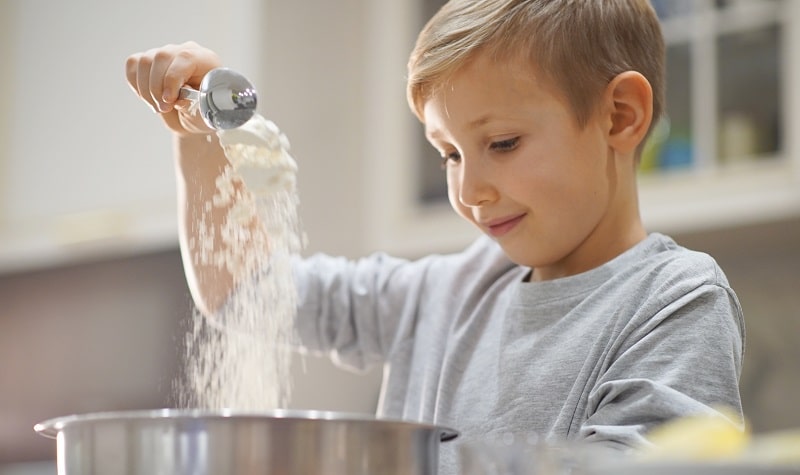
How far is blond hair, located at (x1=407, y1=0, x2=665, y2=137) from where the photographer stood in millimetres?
855

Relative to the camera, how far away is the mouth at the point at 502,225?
88 cm

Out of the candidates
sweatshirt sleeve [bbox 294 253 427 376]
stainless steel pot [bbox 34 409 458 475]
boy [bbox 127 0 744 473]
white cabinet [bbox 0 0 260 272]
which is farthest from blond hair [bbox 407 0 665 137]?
white cabinet [bbox 0 0 260 272]

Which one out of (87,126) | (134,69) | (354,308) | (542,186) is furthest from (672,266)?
(87,126)

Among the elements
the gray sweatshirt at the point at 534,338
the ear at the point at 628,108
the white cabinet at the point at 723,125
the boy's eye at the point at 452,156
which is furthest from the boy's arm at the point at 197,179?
the white cabinet at the point at 723,125

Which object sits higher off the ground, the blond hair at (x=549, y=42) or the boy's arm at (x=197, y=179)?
the blond hair at (x=549, y=42)

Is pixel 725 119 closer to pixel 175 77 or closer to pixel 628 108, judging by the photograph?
pixel 628 108

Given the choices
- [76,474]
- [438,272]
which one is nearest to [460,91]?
[438,272]

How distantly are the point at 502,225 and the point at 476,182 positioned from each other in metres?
0.05

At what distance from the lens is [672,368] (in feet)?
2.29

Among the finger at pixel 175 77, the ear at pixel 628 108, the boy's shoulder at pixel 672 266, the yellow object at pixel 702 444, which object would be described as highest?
the finger at pixel 175 77

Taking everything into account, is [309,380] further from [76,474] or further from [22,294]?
[76,474]

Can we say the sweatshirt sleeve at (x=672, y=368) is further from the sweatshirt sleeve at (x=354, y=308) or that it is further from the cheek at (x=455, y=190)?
the sweatshirt sleeve at (x=354, y=308)

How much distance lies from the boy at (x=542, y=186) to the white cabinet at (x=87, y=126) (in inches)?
43.1

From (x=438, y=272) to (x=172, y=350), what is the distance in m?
1.41
